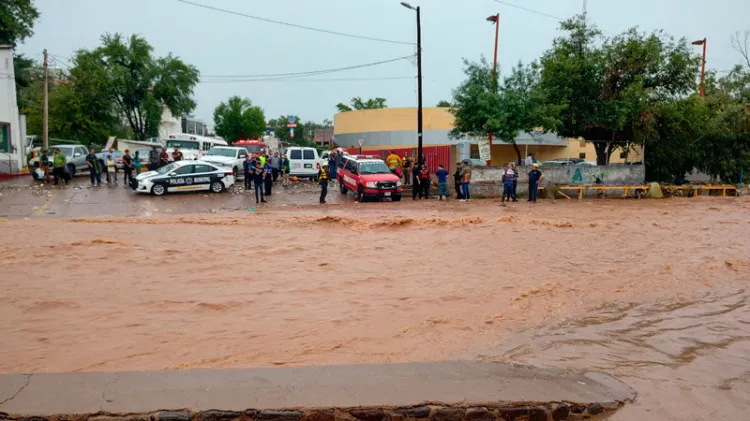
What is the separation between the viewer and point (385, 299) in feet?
30.3

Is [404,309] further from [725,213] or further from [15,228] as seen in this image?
[725,213]

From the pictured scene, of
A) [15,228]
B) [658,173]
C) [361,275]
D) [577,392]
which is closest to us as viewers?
[577,392]

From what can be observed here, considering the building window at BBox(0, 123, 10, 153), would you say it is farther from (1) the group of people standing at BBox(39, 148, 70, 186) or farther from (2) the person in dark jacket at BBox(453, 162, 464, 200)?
(2) the person in dark jacket at BBox(453, 162, 464, 200)

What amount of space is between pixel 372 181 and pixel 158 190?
27.2 ft

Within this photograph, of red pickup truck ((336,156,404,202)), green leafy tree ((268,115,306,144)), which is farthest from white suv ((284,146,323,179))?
green leafy tree ((268,115,306,144))

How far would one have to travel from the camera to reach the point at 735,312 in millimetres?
8969

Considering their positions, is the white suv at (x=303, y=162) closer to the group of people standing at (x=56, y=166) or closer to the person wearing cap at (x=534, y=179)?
the group of people standing at (x=56, y=166)

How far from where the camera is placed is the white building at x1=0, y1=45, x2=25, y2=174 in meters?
29.9

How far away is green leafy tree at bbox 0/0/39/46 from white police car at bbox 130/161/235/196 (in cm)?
2173

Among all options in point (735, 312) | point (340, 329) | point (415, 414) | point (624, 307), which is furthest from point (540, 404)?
point (735, 312)

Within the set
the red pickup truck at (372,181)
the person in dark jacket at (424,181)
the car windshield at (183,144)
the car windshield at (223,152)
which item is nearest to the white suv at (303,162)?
the car windshield at (223,152)

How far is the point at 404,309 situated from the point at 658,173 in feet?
84.0

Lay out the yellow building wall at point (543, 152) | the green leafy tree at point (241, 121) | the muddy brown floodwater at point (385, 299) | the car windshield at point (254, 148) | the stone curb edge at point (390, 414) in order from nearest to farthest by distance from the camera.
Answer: the stone curb edge at point (390, 414), the muddy brown floodwater at point (385, 299), the car windshield at point (254, 148), the yellow building wall at point (543, 152), the green leafy tree at point (241, 121)

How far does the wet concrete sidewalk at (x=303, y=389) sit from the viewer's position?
4594 mm
